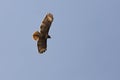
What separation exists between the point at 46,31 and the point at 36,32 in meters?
1.40

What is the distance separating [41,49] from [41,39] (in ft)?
5.68

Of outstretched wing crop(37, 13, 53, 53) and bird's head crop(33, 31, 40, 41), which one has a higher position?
outstretched wing crop(37, 13, 53, 53)

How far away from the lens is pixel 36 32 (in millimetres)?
139625

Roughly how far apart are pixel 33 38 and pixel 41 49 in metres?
3.07

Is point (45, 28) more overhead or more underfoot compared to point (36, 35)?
more overhead

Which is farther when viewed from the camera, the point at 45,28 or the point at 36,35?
the point at 45,28

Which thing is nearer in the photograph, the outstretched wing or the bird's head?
the bird's head

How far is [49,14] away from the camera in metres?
140

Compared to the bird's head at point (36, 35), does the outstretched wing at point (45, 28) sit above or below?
above

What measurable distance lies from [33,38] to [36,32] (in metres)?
0.87

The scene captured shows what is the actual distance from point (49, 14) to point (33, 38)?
355 cm

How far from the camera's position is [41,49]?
142m

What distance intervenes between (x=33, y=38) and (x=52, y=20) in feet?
10.6

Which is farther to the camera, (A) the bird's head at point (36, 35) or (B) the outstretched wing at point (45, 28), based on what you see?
(B) the outstretched wing at point (45, 28)
